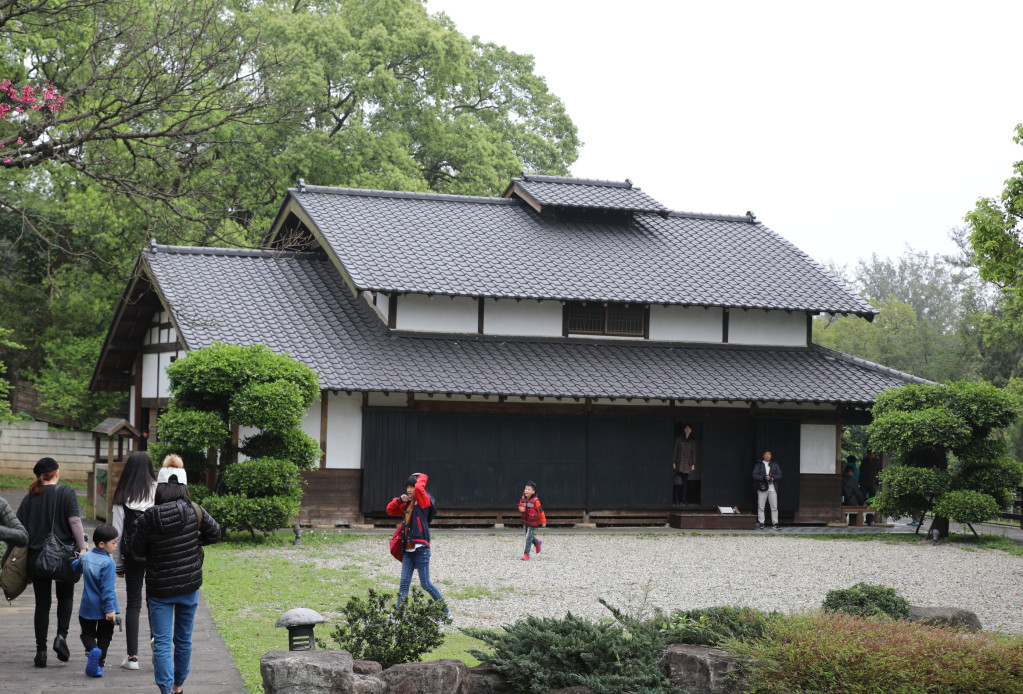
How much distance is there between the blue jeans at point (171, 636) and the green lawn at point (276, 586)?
643mm

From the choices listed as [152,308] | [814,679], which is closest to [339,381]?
[152,308]

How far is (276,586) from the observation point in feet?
44.9

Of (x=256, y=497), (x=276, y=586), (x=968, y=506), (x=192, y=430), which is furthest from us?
(x=968, y=506)

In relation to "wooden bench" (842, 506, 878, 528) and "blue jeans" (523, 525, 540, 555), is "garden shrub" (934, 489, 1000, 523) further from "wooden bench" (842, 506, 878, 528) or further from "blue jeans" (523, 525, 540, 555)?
"blue jeans" (523, 525, 540, 555)

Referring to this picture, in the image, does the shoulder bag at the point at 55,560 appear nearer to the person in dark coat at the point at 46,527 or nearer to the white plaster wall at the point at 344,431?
the person in dark coat at the point at 46,527

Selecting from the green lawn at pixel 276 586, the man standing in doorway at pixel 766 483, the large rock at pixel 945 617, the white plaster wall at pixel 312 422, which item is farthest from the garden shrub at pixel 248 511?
the large rock at pixel 945 617

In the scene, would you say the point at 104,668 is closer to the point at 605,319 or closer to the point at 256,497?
the point at 256,497

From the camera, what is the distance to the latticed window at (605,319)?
24609mm

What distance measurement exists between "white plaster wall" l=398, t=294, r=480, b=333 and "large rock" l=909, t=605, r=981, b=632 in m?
15.1

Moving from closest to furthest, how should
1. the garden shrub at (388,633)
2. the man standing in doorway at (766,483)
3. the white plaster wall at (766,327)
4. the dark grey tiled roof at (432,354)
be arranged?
the garden shrub at (388,633) < the dark grey tiled roof at (432,354) < the man standing in doorway at (766,483) < the white plaster wall at (766,327)

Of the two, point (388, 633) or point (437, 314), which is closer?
point (388, 633)

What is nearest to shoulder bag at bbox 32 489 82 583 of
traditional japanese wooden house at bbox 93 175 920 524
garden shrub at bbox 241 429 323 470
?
garden shrub at bbox 241 429 323 470

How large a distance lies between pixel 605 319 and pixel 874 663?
1780 centimetres

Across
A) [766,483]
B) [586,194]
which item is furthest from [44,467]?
[586,194]
